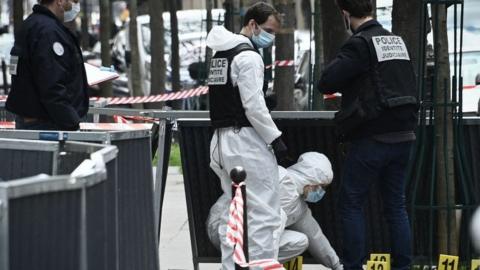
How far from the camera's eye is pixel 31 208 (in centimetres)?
381

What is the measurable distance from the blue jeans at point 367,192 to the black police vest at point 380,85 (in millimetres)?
197

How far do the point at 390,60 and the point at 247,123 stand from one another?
0.94 meters

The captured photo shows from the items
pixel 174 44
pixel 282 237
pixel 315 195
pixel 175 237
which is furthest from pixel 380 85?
pixel 174 44

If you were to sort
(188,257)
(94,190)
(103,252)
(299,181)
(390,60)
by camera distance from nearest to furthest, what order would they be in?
(94,190) → (103,252) → (390,60) → (299,181) → (188,257)

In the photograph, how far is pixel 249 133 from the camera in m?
7.51

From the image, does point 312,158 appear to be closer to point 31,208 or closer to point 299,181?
point 299,181

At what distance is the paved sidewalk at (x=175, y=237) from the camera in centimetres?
940

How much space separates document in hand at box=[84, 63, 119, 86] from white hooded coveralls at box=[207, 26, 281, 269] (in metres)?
2.15

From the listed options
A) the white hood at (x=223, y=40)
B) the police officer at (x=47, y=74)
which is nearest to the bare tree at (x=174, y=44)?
the white hood at (x=223, y=40)

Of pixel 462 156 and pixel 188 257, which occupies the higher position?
pixel 462 156

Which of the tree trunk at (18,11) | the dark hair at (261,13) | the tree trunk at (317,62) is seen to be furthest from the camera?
the tree trunk at (18,11)

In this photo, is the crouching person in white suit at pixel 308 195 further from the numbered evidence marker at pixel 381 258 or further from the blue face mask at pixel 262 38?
the blue face mask at pixel 262 38

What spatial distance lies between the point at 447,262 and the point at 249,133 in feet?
5.28

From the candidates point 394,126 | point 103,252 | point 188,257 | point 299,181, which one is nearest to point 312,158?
point 299,181
